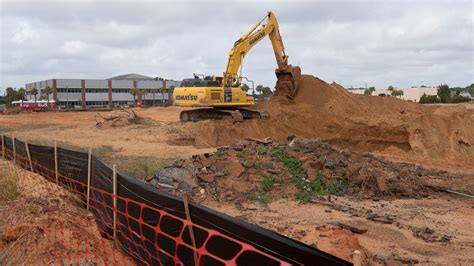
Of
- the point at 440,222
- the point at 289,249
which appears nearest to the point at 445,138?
the point at 440,222

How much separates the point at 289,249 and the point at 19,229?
5053 mm

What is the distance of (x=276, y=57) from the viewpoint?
20.8m

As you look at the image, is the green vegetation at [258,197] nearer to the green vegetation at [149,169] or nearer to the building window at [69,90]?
the green vegetation at [149,169]

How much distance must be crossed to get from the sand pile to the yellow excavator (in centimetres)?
66

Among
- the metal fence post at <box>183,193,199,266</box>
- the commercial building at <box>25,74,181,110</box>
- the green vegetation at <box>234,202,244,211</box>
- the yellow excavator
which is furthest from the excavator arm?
the commercial building at <box>25,74,181,110</box>

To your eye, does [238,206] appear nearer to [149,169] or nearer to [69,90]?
[149,169]

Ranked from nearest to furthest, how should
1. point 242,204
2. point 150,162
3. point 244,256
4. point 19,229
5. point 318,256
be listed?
point 318,256, point 244,256, point 19,229, point 242,204, point 150,162

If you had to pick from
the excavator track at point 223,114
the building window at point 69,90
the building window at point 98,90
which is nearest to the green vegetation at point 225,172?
the excavator track at point 223,114

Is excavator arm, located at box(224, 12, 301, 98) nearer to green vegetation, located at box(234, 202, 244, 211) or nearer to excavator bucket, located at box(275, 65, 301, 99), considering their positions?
excavator bucket, located at box(275, 65, 301, 99)

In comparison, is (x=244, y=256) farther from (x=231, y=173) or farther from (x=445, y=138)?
(x=445, y=138)

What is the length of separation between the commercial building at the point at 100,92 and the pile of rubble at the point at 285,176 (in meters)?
75.2

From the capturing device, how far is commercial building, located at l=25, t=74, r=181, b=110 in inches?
3371

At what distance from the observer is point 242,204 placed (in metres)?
9.15

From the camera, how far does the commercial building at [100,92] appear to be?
85625 millimetres
